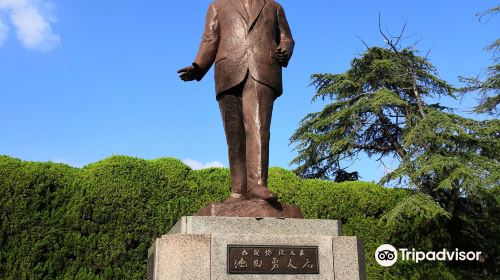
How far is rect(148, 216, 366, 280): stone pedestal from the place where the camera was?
13.1 feet

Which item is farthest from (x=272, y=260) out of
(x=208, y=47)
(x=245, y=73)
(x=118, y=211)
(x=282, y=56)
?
(x=118, y=211)

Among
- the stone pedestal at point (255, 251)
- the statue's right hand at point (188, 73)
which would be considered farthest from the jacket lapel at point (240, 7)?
the stone pedestal at point (255, 251)

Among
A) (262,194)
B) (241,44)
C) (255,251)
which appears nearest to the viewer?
(255,251)

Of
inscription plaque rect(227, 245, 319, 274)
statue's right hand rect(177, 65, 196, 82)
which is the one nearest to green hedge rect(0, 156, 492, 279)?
statue's right hand rect(177, 65, 196, 82)

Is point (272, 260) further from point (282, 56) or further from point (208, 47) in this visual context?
point (208, 47)

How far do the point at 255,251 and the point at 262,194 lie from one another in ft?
2.01

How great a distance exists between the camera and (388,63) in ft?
55.7

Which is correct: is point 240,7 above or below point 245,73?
above

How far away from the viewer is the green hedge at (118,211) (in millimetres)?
9500

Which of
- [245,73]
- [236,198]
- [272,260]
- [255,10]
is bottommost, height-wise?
[272,260]

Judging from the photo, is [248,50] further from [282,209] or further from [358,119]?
→ [358,119]

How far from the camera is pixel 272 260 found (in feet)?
13.5

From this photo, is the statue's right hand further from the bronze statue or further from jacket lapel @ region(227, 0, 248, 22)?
jacket lapel @ region(227, 0, 248, 22)

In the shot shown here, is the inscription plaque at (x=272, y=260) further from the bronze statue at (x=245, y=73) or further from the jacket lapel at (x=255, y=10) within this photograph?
the jacket lapel at (x=255, y=10)
